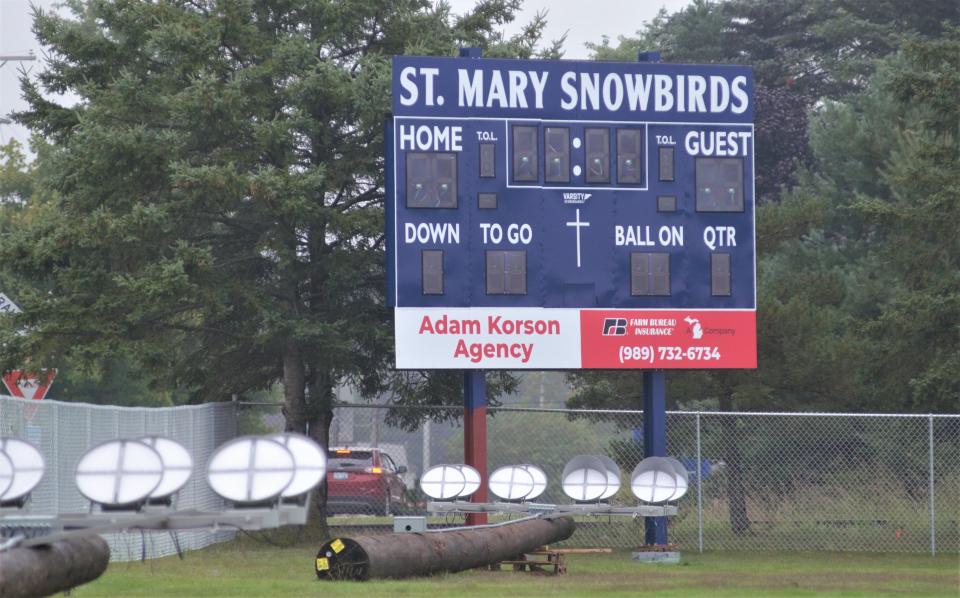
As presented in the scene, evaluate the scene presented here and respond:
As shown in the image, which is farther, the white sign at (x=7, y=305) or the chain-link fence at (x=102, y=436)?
the white sign at (x=7, y=305)

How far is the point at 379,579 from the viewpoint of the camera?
18.9 m

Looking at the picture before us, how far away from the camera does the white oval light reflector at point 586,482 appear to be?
22094 millimetres

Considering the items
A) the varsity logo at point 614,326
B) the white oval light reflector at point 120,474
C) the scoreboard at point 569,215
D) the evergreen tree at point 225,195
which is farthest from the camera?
the evergreen tree at point 225,195

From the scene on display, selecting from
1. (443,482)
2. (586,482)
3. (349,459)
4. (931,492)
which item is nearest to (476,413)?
(443,482)

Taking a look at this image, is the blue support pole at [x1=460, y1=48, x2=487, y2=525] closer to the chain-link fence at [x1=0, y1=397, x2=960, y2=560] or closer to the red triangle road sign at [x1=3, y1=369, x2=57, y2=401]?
the chain-link fence at [x1=0, y1=397, x2=960, y2=560]

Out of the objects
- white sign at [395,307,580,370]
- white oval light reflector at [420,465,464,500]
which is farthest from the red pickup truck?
white oval light reflector at [420,465,464,500]

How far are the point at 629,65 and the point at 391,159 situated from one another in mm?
3777

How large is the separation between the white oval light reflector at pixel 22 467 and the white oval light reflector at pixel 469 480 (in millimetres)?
8484

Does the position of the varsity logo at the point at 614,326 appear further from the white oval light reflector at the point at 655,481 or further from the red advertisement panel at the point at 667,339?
the white oval light reflector at the point at 655,481

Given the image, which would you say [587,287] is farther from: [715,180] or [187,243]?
[187,243]

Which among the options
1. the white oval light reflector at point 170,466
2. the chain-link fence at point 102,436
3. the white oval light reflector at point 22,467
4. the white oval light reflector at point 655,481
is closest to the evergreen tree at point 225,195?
the chain-link fence at point 102,436

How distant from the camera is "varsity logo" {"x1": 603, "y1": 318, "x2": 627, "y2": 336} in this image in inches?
949

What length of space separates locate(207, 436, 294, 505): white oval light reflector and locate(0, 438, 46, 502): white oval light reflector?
200cm

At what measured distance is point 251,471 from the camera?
1332cm
